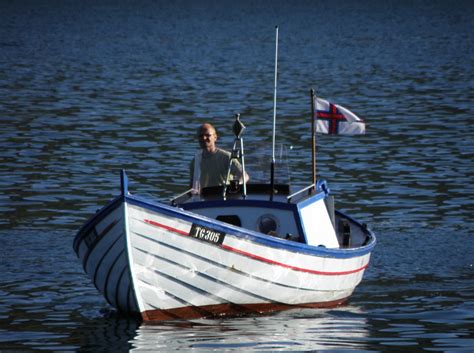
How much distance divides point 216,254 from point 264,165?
2.85m

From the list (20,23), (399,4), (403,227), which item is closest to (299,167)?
(403,227)

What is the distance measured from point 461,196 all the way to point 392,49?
48380 mm

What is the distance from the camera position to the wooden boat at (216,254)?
1738 centimetres

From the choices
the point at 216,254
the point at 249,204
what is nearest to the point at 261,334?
the point at 216,254

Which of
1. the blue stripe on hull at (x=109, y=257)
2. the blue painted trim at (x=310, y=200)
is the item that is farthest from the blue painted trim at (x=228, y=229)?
the blue painted trim at (x=310, y=200)

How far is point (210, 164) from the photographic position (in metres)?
19.9

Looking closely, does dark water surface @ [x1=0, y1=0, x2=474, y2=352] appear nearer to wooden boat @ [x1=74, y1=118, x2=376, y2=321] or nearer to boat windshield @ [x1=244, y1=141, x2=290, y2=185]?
wooden boat @ [x1=74, y1=118, x2=376, y2=321]

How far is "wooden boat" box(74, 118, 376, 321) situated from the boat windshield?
27 cm

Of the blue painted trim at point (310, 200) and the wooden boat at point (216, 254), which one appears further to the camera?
the blue painted trim at point (310, 200)

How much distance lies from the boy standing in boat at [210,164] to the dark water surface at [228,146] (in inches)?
91.0

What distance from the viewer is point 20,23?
106062mm

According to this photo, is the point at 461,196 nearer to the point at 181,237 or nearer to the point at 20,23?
the point at 181,237

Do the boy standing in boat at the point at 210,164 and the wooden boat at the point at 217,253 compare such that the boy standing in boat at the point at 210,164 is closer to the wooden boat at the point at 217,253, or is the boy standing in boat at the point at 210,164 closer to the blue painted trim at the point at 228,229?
the wooden boat at the point at 217,253

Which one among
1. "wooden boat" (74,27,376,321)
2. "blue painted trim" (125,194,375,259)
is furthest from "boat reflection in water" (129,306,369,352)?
"blue painted trim" (125,194,375,259)
